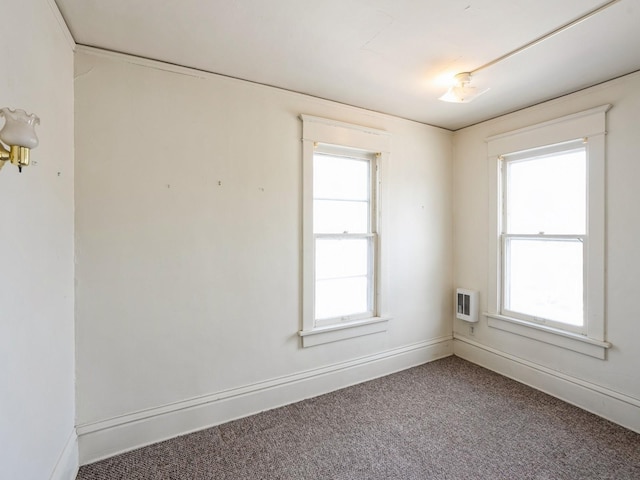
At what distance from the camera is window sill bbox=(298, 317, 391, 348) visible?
2689 mm

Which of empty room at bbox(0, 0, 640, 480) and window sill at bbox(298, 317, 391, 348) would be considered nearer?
empty room at bbox(0, 0, 640, 480)

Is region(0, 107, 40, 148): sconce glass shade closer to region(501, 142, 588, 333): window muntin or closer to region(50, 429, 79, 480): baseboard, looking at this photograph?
region(50, 429, 79, 480): baseboard

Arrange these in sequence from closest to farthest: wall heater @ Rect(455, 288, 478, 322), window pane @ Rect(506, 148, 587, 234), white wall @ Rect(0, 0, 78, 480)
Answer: white wall @ Rect(0, 0, 78, 480) < window pane @ Rect(506, 148, 587, 234) < wall heater @ Rect(455, 288, 478, 322)

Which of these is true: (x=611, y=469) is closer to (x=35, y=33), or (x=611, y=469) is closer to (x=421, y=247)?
(x=421, y=247)

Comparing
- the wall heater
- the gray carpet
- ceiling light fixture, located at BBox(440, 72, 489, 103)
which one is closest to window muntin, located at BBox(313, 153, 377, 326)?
the gray carpet

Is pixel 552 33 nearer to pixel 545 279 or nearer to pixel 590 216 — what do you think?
pixel 590 216

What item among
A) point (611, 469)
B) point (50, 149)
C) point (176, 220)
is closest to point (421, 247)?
point (611, 469)

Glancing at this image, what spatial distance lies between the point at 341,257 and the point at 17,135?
233 centimetres

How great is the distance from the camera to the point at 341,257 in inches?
116

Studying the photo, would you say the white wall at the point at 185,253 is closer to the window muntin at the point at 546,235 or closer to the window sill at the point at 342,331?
the window sill at the point at 342,331

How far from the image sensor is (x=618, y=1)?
156 cm

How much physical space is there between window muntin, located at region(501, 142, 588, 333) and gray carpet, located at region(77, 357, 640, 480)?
0.80 meters

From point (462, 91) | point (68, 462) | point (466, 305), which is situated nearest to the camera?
point (68, 462)

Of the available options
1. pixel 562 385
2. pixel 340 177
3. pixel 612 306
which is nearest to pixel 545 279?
pixel 612 306
